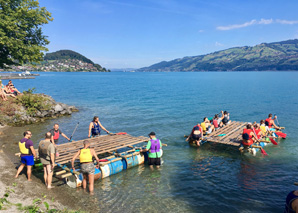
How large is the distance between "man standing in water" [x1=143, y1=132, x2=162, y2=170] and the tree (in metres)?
21.8

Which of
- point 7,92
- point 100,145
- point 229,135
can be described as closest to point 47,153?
point 100,145

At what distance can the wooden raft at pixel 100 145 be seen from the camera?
503 inches

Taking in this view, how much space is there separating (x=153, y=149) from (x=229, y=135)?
9.19 metres

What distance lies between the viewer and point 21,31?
26453mm

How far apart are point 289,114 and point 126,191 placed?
105 ft

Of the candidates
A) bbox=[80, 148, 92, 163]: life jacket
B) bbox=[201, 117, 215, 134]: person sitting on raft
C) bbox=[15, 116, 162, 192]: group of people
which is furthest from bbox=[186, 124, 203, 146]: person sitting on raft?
bbox=[80, 148, 92, 163]: life jacket

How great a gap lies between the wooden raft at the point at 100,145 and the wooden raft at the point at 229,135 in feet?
20.9

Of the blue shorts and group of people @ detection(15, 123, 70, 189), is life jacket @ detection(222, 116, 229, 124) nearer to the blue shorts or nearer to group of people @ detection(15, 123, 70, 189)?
group of people @ detection(15, 123, 70, 189)

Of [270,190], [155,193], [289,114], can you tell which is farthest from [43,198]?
[289,114]

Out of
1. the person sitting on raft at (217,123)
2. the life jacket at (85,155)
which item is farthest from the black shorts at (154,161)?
the person sitting on raft at (217,123)

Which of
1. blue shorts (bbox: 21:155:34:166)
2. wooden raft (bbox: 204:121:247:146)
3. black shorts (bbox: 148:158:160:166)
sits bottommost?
black shorts (bbox: 148:158:160:166)

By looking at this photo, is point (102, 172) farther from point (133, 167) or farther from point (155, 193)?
point (155, 193)

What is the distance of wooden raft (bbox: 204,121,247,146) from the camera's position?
681 inches

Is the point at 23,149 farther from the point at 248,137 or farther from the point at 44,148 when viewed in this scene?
the point at 248,137
